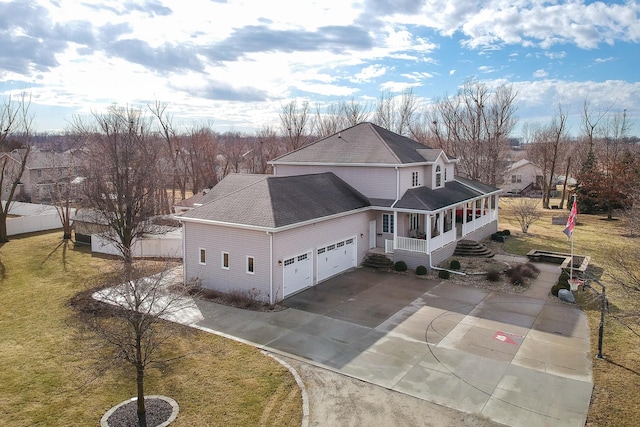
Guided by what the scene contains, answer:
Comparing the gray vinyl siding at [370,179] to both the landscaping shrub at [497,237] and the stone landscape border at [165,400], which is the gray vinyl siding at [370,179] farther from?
the stone landscape border at [165,400]

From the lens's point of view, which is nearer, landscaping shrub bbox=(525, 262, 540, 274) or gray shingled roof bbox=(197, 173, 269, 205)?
landscaping shrub bbox=(525, 262, 540, 274)

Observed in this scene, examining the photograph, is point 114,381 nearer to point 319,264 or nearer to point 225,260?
point 225,260

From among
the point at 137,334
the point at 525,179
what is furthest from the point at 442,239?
the point at 525,179

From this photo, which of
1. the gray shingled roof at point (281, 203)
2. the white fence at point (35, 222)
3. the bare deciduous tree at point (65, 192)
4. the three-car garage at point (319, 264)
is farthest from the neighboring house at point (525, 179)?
the white fence at point (35, 222)

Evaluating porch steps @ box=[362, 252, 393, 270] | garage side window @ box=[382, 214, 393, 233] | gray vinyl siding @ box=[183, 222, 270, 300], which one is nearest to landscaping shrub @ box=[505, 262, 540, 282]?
porch steps @ box=[362, 252, 393, 270]

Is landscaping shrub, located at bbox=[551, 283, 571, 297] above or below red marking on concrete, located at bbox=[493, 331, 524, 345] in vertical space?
above

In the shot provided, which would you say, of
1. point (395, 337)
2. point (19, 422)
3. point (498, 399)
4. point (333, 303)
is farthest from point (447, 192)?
point (19, 422)

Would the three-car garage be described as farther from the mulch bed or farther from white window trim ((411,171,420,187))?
the mulch bed

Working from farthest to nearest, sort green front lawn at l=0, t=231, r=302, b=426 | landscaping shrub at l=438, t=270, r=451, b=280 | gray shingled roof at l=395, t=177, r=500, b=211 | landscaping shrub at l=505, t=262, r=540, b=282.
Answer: gray shingled roof at l=395, t=177, r=500, b=211, landscaping shrub at l=438, t=270, r=451, b=280, landscaping shrub at l=505, t=262, r=540, b=282, green front lawn at l=0, t=231, r=302, b=426
